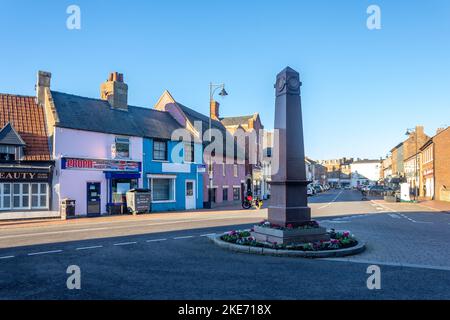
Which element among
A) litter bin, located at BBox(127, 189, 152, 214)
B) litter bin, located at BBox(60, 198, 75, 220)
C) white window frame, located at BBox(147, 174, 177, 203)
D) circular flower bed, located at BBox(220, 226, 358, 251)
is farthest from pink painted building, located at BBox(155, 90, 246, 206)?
circular flower bed, located at BBox(220, 226, 358, 251)

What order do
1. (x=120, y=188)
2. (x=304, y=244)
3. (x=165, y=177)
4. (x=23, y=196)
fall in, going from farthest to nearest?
(x=165, y=177), (x=120, y=188), (x=23, y=196), (x=304, y=244)

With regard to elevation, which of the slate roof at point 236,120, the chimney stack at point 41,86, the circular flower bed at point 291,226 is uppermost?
the slate roof at point 236,120

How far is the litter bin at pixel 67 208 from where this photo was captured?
23625mm

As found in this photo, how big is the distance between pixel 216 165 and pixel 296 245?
2754cm

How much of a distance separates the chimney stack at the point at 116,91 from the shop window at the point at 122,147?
3.79 metres

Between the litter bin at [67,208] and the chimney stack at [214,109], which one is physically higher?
the chimney stack at [214,109]

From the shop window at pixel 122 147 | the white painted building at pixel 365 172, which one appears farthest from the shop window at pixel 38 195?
the white painted building at pixel 365 172

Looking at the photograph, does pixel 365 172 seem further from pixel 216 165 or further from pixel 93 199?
pixel 93 199

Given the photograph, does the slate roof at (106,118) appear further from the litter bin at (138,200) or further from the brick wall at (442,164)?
the brick wall at (442,164)

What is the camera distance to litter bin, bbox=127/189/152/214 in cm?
2702

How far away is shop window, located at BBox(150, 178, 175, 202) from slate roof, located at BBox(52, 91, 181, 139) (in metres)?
3.46

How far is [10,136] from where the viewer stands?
22.8 m

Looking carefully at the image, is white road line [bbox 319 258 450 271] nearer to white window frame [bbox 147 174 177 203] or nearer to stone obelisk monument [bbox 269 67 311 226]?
stone obelisk monument [bbox 269 67 311 226]

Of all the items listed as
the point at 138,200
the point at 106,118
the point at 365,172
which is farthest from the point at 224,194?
the point at 365,172
